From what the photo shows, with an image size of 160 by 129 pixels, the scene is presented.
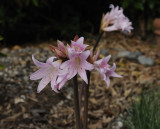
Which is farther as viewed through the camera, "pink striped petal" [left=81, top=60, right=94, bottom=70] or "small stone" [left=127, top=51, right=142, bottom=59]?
"small stone" [left=127, top=51, right=142, bottom=59]

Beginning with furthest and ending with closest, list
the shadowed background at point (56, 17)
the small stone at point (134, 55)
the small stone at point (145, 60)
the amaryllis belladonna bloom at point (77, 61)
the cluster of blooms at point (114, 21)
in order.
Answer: the shadowed background at point (56, 17)
the small stone at point (134, 55)
the small stone at point (145, 60)
the cluster of blooms at point (114, 21)
the amaryllis belladonna bloom at point (77, 61)

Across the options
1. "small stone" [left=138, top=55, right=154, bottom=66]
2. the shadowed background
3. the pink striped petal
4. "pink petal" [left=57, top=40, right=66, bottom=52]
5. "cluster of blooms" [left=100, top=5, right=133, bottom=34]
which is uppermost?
the shadowed background

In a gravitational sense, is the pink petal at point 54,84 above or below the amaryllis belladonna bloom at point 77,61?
below

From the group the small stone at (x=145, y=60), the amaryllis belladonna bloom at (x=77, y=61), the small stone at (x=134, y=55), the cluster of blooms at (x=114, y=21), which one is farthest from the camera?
the small stone at (x=134, y=55)

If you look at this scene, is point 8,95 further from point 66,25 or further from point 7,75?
point 66,25

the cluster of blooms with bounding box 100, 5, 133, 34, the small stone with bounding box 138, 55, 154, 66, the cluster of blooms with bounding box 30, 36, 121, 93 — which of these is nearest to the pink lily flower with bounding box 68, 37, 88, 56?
the cluster of blooms with bounding box 30, 36, 121, 93

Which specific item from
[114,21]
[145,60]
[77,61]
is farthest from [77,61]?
[145,60]

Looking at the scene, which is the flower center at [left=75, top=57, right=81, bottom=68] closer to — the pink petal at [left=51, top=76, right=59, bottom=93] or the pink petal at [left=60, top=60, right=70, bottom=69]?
the pink petal at [left=60, top=60, right=70, bottom=69]

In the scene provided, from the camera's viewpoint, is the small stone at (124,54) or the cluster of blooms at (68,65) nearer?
the cluster of blooms at (68,65)

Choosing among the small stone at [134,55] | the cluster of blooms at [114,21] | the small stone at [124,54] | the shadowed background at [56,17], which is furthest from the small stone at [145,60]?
the cluster of blooms at [114,21]

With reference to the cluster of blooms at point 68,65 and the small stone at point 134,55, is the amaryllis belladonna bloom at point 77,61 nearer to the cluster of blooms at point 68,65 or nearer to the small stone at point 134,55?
the cluster of blooms at point 68,65

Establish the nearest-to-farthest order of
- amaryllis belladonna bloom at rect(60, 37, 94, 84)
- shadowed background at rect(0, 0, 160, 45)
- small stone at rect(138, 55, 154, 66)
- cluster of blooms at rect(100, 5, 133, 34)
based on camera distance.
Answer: amaryllis belladonna bloom at rect(60, 37, 94, 84) → cluster of blooms at rect(100, 5, 133, 34) → small stone at rect(138, 55, 154, 66) → shadowed background at rect(0, 0, 160, 45)

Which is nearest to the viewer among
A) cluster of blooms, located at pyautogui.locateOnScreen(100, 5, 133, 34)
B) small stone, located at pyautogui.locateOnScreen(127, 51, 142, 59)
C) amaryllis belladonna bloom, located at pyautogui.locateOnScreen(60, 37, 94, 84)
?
amaryllis belladonna bloom, located at pyautogui.locateOnScreen(60, 37, 94, 84)
